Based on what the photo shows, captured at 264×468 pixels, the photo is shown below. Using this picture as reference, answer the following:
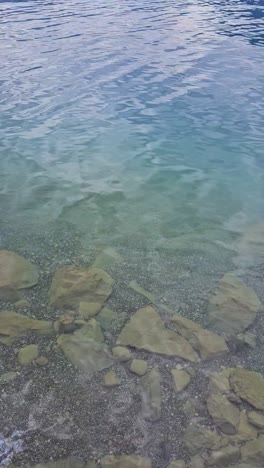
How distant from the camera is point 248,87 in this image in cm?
1920

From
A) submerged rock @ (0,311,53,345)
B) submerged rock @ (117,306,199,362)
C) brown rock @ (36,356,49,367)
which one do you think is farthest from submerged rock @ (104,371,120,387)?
submerged rock @ (0,311,53,345)

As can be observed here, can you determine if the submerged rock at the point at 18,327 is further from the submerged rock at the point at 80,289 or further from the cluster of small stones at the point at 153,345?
the submerged rock at the point at 80,289

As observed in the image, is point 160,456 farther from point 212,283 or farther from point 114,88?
point 114,88

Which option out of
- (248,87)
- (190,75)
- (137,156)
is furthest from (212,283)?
(190,75)

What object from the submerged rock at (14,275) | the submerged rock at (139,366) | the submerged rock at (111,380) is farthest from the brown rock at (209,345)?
the submerged rock at (14,275)

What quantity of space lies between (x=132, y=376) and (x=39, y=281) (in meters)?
2.95

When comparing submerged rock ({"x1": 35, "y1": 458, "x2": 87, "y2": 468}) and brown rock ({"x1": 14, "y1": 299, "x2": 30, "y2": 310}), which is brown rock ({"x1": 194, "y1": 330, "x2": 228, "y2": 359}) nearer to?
submerged rock ({"x1": 35, "y1": 458, "x2": 87, "y2": 468})

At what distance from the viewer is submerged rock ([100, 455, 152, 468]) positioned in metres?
4.56

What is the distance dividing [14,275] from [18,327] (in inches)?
55.6

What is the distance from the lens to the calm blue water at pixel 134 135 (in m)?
10.3

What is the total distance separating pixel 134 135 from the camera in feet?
50.1

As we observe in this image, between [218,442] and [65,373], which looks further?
[65,373]

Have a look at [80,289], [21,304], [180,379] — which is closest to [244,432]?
[180,379]

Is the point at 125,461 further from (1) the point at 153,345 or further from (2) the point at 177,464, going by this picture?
(1) the point at 153,345
